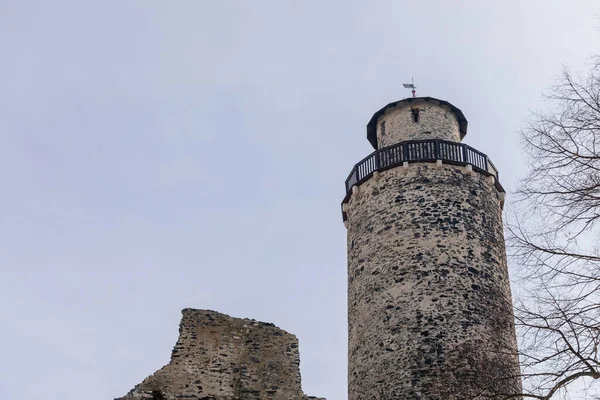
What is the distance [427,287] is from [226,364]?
283 inches

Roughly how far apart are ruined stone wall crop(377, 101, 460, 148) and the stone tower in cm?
6

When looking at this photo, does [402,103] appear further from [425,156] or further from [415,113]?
[425,156]

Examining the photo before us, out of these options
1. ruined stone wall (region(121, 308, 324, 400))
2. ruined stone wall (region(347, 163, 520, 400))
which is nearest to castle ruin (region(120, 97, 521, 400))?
ruined stone wall (region(347, 163, 520, 400))

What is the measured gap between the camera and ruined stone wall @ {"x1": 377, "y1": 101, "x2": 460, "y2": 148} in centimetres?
2159

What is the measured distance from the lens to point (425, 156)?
66.1ft

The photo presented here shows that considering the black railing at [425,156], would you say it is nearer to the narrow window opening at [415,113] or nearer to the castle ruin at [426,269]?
the castle ruin at [426,269]

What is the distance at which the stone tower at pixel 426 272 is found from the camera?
17188mm

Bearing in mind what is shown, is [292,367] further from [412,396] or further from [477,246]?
[477,246]

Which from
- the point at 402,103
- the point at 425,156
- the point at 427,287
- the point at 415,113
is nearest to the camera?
the point at 427,287

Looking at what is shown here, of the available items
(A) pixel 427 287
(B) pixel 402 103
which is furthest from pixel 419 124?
(A) pixel 427 287

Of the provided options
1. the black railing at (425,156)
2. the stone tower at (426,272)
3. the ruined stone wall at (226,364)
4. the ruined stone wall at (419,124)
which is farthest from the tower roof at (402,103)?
the ruined stone wall at (226,364)

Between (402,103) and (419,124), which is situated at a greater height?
(402,103)

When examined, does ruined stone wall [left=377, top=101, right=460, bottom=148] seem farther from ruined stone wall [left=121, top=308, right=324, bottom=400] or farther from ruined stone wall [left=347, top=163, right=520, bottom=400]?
ruined stone wall [left=121, top=308, right=324, bottom=400]

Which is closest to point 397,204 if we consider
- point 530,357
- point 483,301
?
point 483,301
